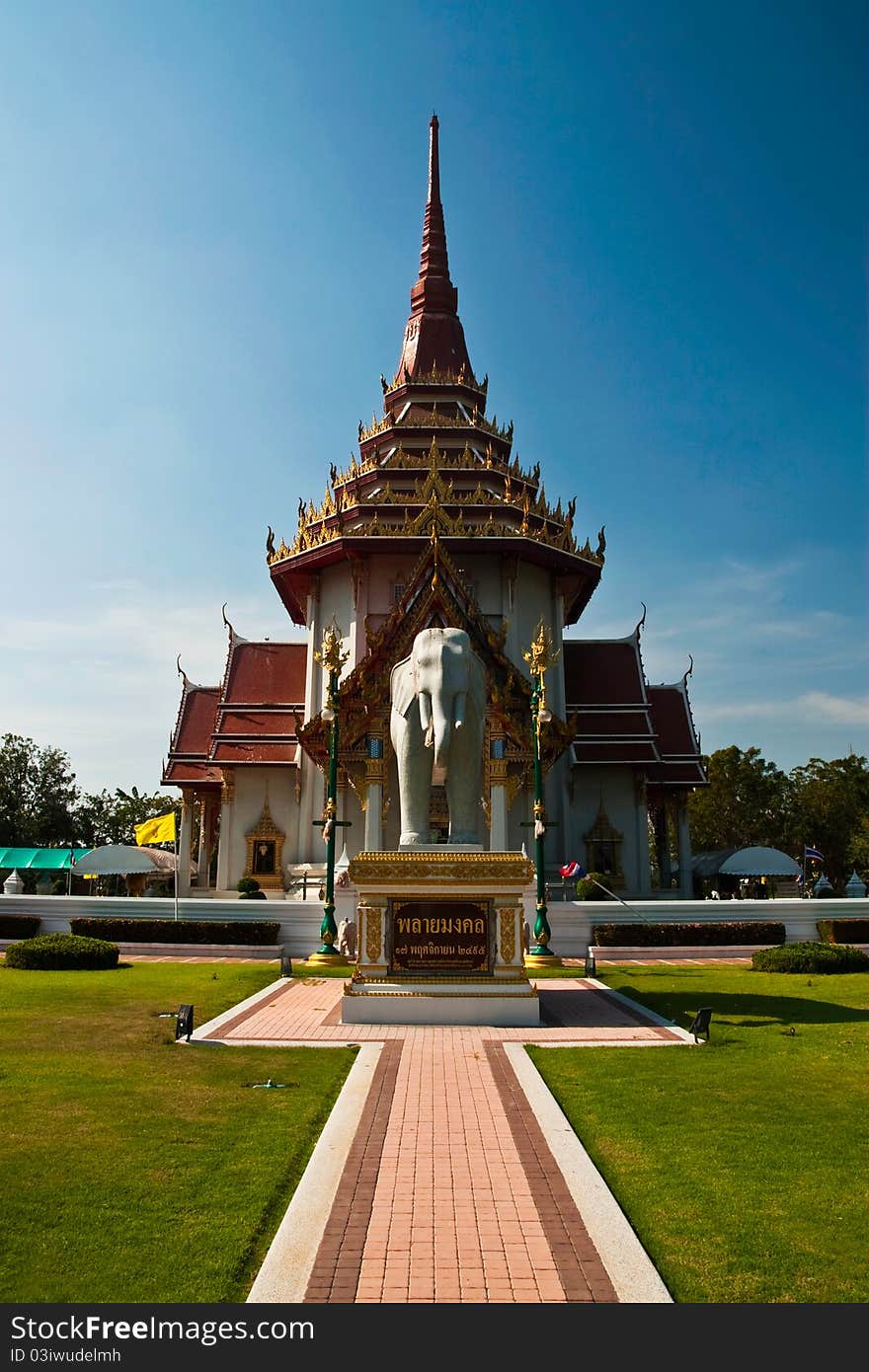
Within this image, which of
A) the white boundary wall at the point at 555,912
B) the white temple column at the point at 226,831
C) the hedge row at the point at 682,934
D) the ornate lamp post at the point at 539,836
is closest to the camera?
the ornate lamp post at the point at 539,836

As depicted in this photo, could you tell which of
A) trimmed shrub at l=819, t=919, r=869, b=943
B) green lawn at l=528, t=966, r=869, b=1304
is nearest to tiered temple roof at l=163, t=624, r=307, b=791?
trimmed shrub at l=819, t=919, r=869, b=943

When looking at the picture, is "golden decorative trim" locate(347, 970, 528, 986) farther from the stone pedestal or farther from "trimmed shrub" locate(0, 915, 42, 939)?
"trimmed shrub" locate(0, 915, 42, 939)

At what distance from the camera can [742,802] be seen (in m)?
58.4

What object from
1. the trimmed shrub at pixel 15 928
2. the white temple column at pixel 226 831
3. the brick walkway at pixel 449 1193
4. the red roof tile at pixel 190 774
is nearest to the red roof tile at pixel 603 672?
the white temple column at pixel 226 831

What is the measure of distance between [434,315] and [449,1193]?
1498 inches

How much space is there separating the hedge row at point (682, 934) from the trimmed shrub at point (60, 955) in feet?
33.5

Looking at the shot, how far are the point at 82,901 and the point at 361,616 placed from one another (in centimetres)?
1239

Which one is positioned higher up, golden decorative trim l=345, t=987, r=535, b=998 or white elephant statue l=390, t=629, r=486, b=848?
white elephant statue l=390, t=629, r=486, b=848

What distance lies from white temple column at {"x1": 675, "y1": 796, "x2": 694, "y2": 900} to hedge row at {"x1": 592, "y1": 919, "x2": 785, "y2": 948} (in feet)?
31.5

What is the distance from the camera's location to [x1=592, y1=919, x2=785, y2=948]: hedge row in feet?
67.8

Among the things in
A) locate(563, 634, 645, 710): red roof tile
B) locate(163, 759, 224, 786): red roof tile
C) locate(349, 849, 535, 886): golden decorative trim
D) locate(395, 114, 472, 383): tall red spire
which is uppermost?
locate(395, 114, 472, 383): tall red spire

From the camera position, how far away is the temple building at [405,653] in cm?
2856

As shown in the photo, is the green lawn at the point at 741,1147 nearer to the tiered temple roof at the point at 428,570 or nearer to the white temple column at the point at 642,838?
the tiered temple roof at the point at 428,570
